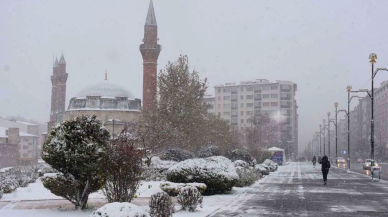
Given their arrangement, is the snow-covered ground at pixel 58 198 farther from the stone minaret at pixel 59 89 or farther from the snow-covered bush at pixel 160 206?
the stone minaret at pixel 59 89

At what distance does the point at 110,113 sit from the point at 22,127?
5998 centimetres

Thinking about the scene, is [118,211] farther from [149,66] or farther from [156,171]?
[149,66]

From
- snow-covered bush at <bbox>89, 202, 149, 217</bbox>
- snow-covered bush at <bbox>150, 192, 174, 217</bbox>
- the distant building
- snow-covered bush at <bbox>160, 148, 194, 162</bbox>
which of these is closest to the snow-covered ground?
snow-covered bush at <bbox>150, 192, 174, 217</bbox>

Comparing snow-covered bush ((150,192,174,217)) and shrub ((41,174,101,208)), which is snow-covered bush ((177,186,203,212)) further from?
shrub ((41,174,101,208))

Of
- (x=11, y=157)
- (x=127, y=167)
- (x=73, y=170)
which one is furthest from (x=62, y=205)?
(x=11, y=157)

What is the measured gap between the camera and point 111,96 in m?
74.2

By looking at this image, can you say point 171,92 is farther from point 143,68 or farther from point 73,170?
point 73,170

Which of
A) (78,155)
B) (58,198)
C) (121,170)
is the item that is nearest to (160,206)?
(121,170)

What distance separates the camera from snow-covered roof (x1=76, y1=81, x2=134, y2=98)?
74.3 m

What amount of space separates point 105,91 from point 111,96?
161cm

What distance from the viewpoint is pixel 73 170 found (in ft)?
40.7

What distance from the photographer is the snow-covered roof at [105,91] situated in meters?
74.3

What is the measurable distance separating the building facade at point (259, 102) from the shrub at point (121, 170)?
123m

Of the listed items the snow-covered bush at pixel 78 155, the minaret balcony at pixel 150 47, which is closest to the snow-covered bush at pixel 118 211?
the snow-covered bush at pixel 78 155
